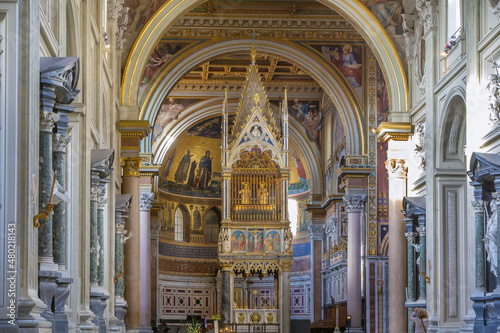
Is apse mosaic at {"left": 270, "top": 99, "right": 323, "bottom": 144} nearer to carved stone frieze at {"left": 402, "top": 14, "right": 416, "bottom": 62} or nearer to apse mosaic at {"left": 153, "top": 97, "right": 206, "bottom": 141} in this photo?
apse mosaic at {"left": 153, "top": 97, "right": 206, "bottom": 141}

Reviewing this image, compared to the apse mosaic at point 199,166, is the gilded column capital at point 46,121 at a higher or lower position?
lower

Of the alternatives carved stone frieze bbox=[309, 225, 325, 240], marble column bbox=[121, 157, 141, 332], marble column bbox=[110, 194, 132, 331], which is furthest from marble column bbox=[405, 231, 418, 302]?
carved stone frieze bbox=[309, 225, 325, 240]

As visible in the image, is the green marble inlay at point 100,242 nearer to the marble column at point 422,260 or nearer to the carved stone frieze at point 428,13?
the marble column at point 422,260

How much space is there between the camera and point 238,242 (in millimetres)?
30859

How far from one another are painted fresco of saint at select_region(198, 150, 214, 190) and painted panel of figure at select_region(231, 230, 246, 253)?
11865 millimetres

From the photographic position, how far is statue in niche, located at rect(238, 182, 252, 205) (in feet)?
101

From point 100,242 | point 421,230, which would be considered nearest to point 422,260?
point 421,230

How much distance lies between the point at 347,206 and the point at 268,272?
377 cm

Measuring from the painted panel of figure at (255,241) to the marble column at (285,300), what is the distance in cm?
101

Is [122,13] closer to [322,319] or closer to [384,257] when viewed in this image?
[384,257]

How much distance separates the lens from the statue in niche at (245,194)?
30.9 m

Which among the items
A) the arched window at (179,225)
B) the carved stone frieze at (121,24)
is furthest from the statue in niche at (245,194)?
the arched window at (179,225)

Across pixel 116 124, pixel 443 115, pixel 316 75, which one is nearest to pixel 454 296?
pixel 443 115

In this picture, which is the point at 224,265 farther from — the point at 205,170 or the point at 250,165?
the point at 205,170
